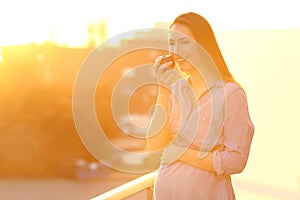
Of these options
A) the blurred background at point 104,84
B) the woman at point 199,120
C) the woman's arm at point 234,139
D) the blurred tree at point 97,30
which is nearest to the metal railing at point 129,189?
the blurred background at point 104,84

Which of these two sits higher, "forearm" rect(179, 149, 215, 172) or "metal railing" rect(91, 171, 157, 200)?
"forearm" rect(179, 149, 215, 172)

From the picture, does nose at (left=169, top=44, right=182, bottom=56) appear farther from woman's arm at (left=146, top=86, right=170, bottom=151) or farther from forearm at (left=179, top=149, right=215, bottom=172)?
forearm at (left=179, top=149, right=215, bottom=172)

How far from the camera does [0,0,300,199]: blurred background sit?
9.07ft

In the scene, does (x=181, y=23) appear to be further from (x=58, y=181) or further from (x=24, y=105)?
(x=58, y=181)

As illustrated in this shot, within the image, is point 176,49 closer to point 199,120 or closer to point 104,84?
point 199,120

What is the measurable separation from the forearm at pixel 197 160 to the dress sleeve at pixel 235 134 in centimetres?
2

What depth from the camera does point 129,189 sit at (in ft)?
7.51

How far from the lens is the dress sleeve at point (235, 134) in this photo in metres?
1.37

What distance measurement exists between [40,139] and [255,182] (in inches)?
760

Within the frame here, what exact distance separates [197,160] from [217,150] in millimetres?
→ 64

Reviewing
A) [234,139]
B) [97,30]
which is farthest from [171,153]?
[97,30]

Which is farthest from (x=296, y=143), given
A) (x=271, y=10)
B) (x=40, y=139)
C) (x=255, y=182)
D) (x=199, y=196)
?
(x=40, y=139)

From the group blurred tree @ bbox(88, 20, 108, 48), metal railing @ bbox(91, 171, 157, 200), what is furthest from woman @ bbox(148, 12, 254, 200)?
blurred tree @ bbox(88, 20, 108, 48)

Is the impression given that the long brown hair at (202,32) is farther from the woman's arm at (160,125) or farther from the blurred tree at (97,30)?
the blurred tree at (97,30)
